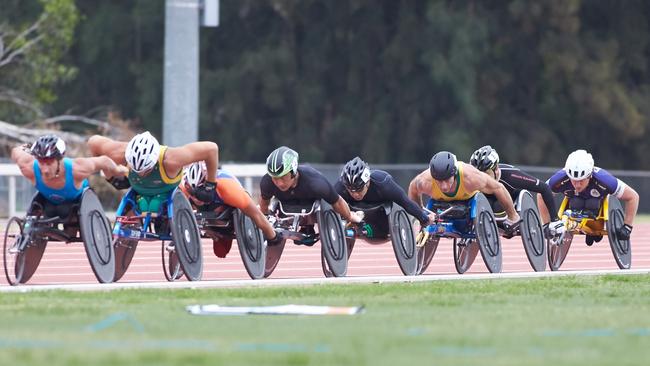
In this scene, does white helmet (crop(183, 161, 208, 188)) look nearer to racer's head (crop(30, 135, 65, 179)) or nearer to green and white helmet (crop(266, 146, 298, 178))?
green and white helmet (crop(266, 146, 298, 178))

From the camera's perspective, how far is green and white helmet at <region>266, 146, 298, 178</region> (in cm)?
1662

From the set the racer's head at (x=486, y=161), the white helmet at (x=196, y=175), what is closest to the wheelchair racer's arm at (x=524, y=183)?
the racer's head at (x=486, y=161)

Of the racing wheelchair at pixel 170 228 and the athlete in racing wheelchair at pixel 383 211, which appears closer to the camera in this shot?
the racing wheelchair at pixel 170 228

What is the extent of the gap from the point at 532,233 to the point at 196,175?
450cm

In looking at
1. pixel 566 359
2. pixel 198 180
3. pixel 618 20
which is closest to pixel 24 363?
pixel 566 359

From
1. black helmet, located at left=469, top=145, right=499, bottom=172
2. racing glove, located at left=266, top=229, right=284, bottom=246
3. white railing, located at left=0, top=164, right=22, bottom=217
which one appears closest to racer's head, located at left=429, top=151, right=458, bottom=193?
black helmet, located at left=469, top=145, right=499, bottom=172

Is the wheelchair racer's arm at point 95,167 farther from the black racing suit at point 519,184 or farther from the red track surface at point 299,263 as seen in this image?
the black racing suit at point 519,184

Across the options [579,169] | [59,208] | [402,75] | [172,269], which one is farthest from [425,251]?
[402,75]

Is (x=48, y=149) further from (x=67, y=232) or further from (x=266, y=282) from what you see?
(x=266, y=282)

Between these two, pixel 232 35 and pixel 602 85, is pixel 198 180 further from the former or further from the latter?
pixel 232 35

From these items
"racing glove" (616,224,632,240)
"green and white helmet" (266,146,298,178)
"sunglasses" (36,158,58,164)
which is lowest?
"racing glove" (616,224,632,240)

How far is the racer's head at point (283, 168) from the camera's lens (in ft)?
54.5

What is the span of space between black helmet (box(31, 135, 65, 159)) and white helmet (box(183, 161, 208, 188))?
1.77 metres

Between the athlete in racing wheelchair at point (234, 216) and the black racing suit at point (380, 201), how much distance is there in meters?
1.39
